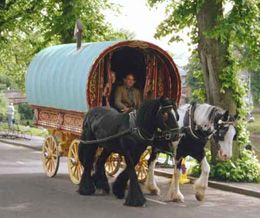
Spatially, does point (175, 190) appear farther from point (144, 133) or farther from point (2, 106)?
point (2, 106)

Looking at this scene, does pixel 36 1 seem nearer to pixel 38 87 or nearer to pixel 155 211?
pixel 38 87

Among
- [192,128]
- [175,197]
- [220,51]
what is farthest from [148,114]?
[220,51]

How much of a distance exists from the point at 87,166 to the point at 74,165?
129 centimetres

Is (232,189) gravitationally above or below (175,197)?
above

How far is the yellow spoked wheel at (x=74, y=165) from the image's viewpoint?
13.3m

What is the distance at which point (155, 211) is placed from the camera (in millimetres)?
10219

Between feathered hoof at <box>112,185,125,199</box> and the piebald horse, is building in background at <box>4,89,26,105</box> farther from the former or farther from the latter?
the piebald horse

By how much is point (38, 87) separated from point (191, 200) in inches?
214

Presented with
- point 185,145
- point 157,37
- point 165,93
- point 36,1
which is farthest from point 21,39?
point 185,145

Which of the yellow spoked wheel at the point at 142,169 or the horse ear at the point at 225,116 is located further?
the yellow spoked wheel at the point at 142,169

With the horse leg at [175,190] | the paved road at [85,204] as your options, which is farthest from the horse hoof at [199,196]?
the horse leg at [175,190]

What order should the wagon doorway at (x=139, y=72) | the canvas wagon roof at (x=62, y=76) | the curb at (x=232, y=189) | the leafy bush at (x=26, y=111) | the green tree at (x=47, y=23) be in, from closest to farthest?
the curb at (x=232, y=189), the canvas wagon roof at (x=62, y=76), the wagon doorway at (x=139, y=72), the green tree at (x=47, y=23), the leafy bush at (x=26, y=111)

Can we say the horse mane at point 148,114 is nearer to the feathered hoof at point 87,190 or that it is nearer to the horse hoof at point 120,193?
the horse hoof at point 120,193

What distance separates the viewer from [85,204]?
10.8 meters
